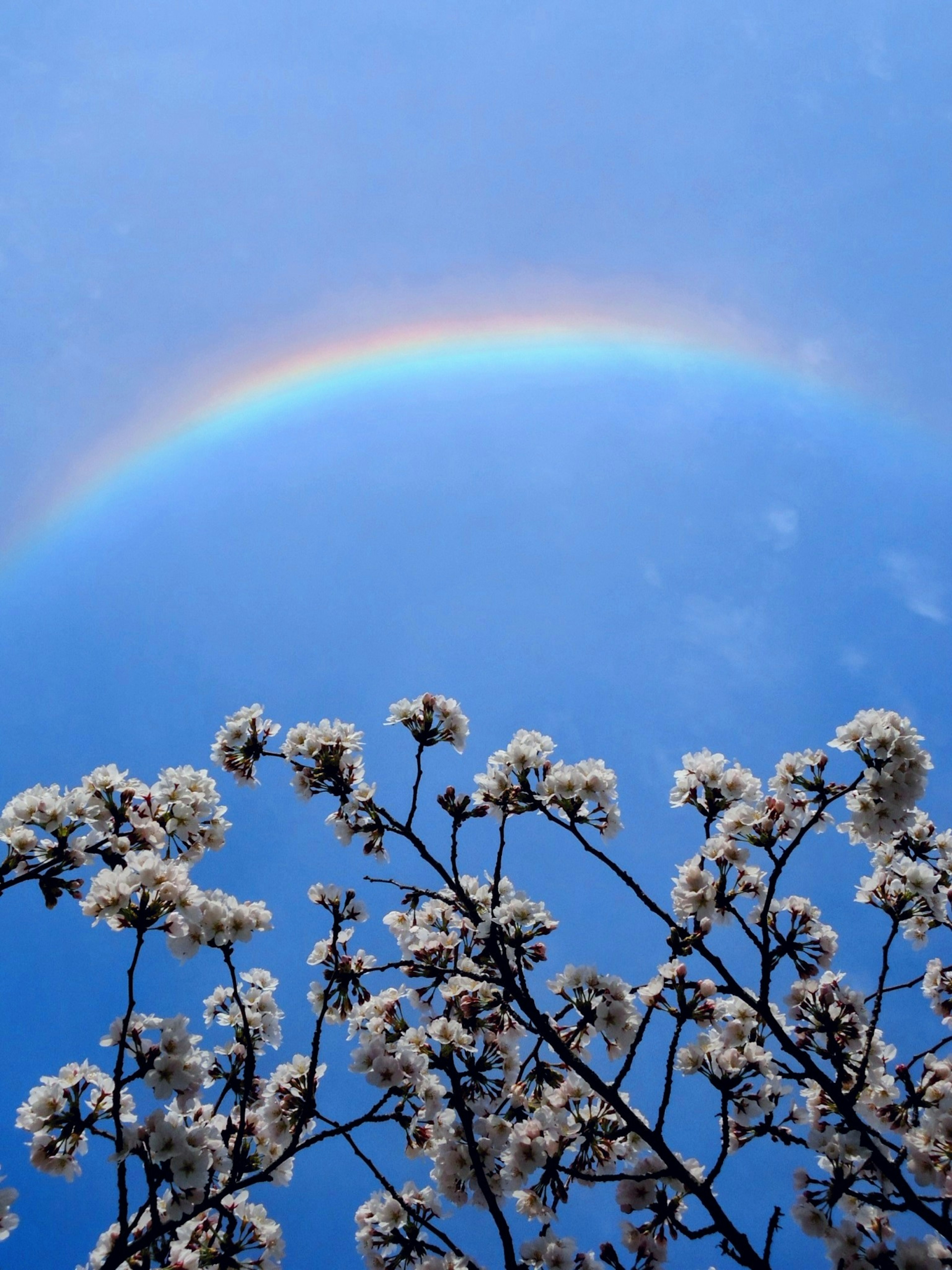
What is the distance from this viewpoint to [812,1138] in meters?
5.34

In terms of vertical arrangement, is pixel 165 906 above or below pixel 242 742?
below

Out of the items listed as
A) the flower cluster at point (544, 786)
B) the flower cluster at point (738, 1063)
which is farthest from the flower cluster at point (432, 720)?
the flower cluster at point (738, 1063)

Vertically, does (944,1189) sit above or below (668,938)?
below

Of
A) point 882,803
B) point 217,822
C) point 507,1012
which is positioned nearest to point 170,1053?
point 217,822

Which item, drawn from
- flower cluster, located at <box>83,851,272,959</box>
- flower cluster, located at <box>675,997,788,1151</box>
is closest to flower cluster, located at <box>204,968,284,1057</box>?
flower cluster, located at <box>83,851,272,959</box>

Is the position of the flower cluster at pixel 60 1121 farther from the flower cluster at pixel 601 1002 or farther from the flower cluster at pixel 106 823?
the flower cluster at pixel 601 1002

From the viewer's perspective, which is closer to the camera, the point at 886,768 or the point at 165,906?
the point at 165,906

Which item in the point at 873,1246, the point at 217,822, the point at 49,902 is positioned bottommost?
the point at 873,1246

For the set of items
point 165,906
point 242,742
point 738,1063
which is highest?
point 242,742

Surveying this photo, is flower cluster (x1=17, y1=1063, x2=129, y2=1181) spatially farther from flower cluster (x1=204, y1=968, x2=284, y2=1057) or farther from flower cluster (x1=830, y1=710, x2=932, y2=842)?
flower cluster (x1=830, y1=710, x2=932, y2=842)

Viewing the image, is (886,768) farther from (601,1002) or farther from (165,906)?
(165,906)

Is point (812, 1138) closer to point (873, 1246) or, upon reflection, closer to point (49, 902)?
point (873, 1246)

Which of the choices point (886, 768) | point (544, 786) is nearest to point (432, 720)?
point (544, 786)

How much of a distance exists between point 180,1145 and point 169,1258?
0.91m
